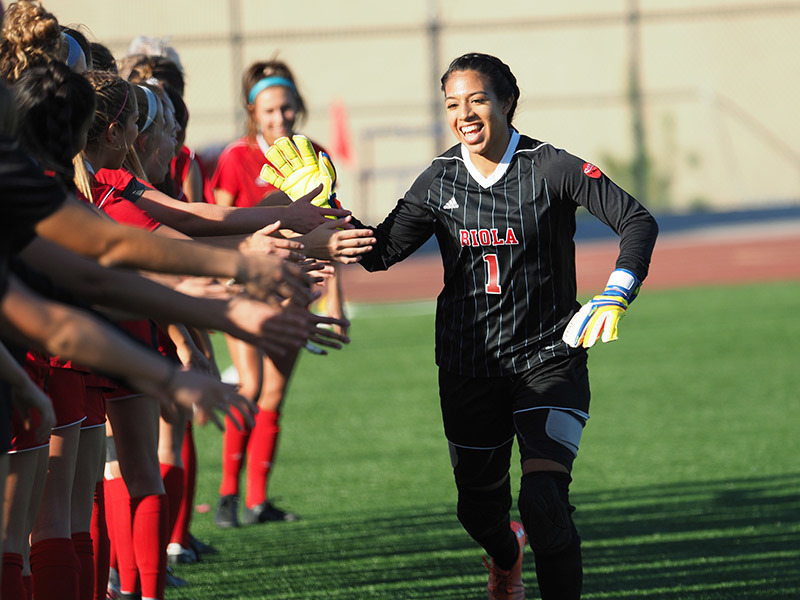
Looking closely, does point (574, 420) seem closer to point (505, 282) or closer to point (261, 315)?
point (505, 282)

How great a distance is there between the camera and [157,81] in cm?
454

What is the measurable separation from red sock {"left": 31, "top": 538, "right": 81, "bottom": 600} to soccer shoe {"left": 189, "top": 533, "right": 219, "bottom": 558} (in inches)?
72.6

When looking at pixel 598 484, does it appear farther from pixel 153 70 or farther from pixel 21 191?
pixel 21 191

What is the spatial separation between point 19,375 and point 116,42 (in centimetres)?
2445

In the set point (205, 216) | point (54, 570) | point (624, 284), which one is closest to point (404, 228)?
point (205, 216)

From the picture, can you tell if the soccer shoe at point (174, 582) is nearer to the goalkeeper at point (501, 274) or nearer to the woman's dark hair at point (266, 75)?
the goalkeeper at point (501, 274)

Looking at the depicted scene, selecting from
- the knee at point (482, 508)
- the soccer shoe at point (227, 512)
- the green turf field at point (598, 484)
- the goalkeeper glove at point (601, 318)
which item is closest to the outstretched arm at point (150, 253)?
the goalkeeper glove at point (601, 318)

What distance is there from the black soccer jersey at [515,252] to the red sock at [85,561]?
1.35 metres

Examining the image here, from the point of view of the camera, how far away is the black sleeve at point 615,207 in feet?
11.4

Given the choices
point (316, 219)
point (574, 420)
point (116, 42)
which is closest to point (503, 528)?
point (574, 420)

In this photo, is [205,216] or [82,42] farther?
[82,42]

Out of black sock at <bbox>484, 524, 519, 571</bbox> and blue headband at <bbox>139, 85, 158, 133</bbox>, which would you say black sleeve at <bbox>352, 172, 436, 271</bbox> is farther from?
black sock at <bbox>484, 524, 519, 571</bbox>

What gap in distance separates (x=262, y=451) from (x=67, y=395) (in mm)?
2748

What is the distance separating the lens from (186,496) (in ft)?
16.1
